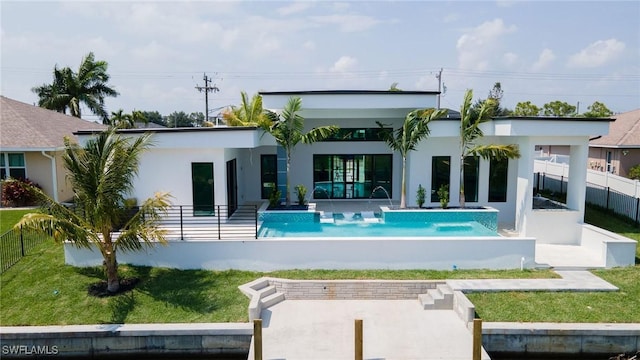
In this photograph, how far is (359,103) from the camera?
679 inches

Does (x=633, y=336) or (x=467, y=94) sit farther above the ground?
(x=467, y=94)

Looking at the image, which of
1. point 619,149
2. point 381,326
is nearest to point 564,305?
point 381,326

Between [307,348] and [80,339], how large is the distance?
4604 millimetres

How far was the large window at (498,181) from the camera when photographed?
54.6 ft

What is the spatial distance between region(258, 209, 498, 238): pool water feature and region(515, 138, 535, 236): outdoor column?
81 centimetres

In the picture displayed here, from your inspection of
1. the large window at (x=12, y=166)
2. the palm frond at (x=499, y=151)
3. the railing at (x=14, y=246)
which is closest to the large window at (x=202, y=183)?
the railing at (x=14, y=246)

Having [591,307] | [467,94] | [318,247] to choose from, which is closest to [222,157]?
[318,247]

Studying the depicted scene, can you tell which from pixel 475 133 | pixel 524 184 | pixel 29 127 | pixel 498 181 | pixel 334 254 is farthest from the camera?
pixel 29 127

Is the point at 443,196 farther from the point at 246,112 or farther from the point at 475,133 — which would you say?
the point at 246,112

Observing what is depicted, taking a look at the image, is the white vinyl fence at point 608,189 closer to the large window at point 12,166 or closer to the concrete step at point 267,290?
the concrete step at point 267,290

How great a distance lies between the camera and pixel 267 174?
19.3 meters

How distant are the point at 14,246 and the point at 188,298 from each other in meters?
5.91

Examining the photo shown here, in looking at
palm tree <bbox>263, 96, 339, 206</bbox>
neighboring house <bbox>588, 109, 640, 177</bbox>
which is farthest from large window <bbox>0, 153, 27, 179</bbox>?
neighboring house <bbox>588, 109, 640, 177</bbox>

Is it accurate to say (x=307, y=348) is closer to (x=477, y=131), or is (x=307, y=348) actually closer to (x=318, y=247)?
(x=318, y=247)
